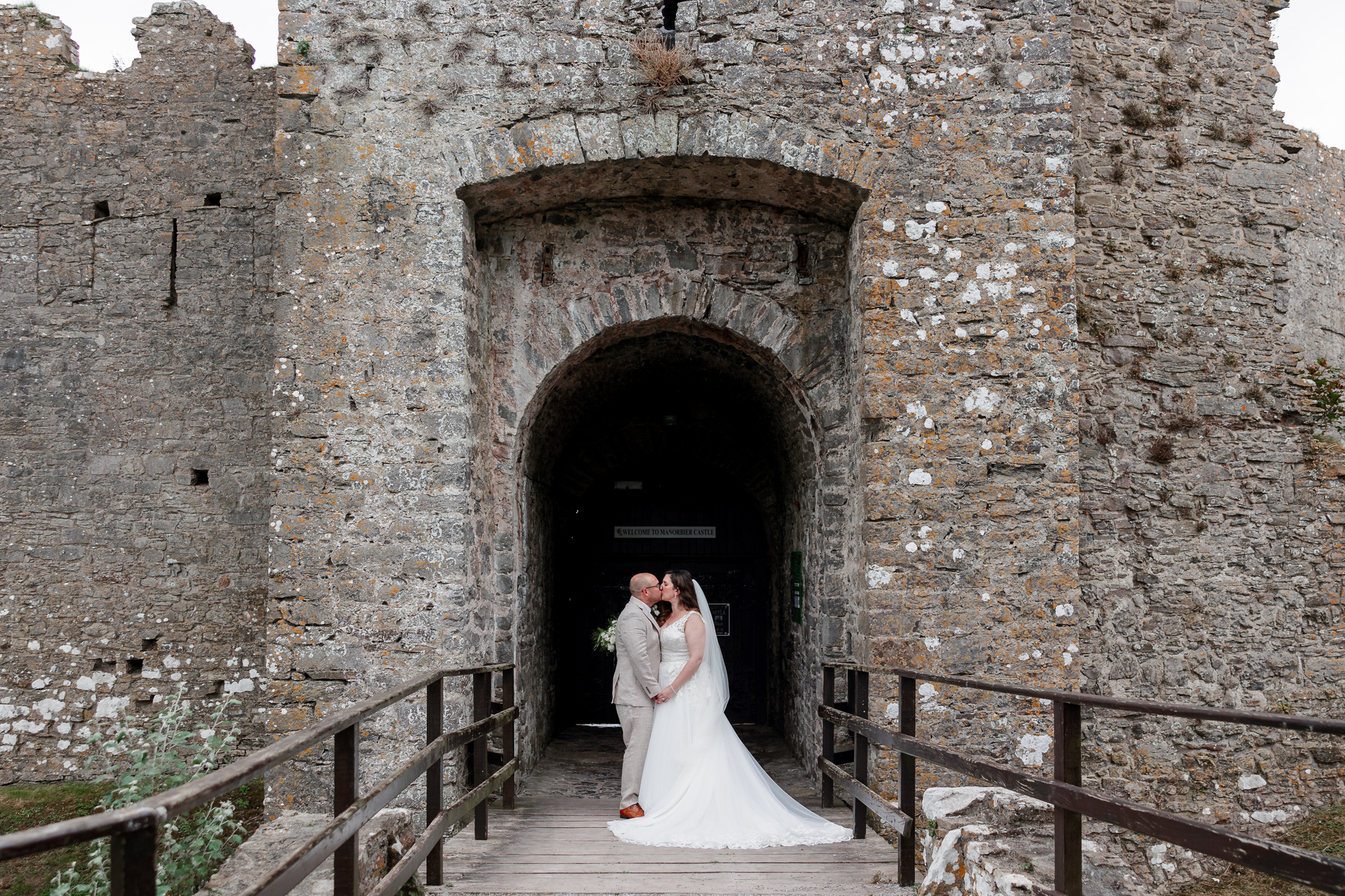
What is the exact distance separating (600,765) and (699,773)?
222 centimetres

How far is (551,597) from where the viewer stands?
7.47 m

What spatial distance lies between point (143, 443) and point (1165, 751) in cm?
842

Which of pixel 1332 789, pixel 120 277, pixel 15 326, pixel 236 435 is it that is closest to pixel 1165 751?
pixel 1332 789

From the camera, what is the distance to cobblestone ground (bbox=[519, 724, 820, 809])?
591 centimetres

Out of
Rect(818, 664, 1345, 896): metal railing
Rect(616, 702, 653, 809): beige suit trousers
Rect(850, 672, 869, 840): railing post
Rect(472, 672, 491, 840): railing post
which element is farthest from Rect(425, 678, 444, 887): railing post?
Rect(850, 672, 869, 840): railing post

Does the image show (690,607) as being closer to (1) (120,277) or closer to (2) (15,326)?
(1) (120,277)

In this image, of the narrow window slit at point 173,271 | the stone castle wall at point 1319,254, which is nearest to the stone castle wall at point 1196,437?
the stone castle wall at point 1319,254

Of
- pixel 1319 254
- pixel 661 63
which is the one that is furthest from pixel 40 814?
pixel 1319 254

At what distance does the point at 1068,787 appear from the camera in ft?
8.84

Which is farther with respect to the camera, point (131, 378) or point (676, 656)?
point (131, 378)

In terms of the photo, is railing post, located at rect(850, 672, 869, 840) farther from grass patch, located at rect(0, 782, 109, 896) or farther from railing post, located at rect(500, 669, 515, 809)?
grass patch, located at rect(0, 782, 109, 896)

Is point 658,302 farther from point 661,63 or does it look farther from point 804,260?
point 661,63

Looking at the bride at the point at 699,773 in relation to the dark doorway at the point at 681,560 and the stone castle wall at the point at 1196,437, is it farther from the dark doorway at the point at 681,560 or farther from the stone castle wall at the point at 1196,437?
the dark doorway at the point at 681,560

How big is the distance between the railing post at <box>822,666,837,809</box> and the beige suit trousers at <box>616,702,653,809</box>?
1.09 m
